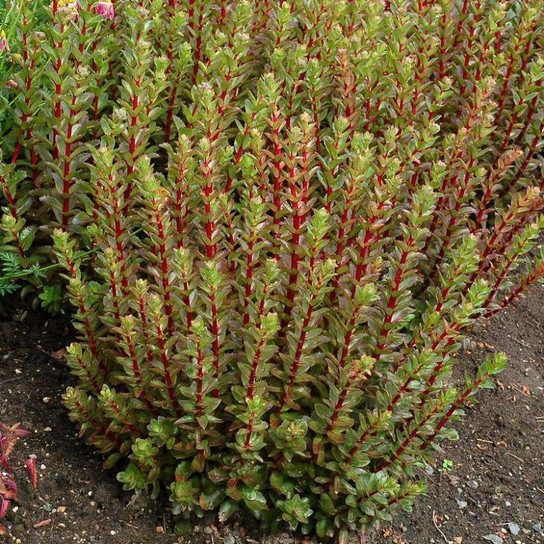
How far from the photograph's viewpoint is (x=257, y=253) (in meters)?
2.43

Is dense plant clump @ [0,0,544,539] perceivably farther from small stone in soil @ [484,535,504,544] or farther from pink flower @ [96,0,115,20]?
small stone in soil @ [484,535,504,544]

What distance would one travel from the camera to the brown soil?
270cm

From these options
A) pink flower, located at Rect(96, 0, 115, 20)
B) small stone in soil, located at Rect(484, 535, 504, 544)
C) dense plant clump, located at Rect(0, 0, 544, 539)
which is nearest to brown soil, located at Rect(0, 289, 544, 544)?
small stone in soil, located at Rect(484, 535, 504, 544)

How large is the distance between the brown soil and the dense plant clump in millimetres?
108

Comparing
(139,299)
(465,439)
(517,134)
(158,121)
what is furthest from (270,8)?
(465,439)

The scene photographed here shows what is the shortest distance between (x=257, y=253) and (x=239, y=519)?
0.94 metres

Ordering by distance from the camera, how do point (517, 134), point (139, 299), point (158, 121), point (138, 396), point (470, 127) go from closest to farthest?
A: point (139, 299) < point (138, 396) < point (470, 127) < point (158, 121) < point (517, 134)

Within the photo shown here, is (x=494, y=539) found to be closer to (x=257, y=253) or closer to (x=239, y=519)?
(x=239, y=519)

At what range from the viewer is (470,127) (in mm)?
2982

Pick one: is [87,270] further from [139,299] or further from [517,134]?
[517,134]

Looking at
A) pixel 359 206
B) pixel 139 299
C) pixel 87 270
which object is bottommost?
pixel 87 270

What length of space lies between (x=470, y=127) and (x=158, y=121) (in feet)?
3.77

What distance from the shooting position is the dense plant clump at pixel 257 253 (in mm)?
2420

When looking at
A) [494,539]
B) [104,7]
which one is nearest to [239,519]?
[494,539]
